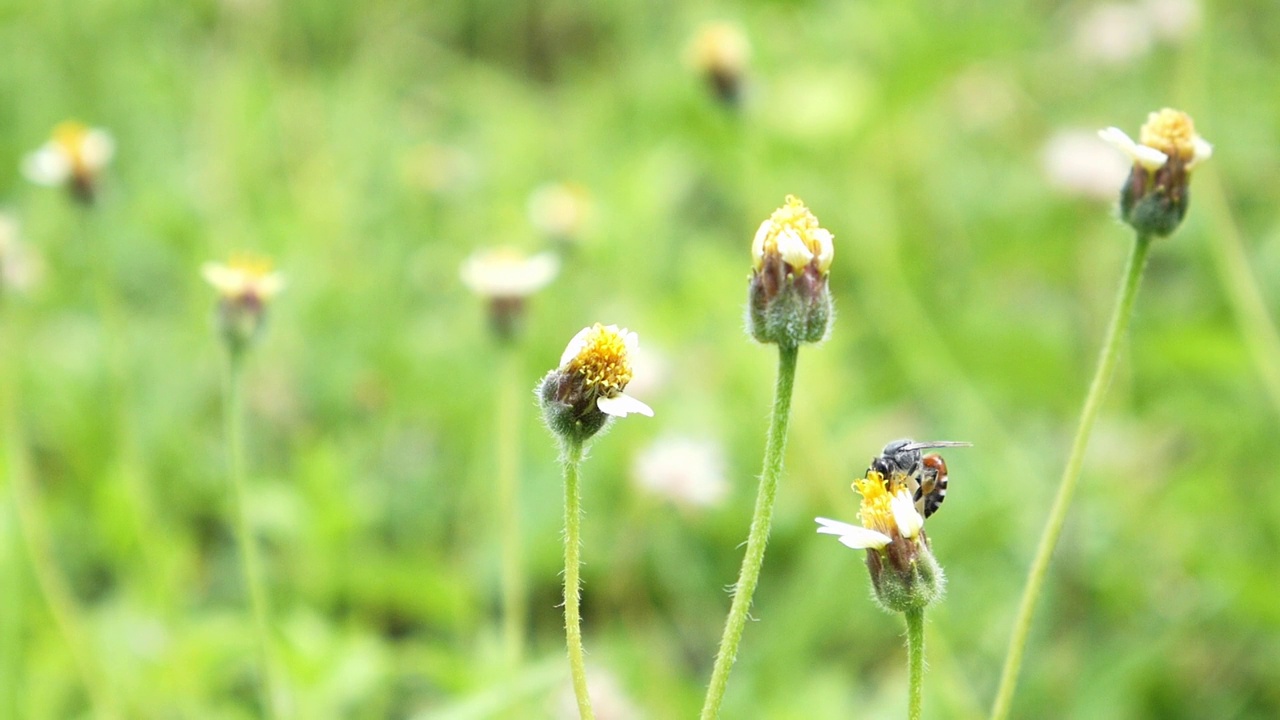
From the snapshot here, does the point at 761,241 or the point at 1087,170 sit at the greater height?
→ the point at 1087,170

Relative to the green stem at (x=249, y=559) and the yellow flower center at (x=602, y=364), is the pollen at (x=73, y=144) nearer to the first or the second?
the green stem at (x=249, y=559)

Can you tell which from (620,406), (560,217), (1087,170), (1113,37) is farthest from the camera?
(1113,37)

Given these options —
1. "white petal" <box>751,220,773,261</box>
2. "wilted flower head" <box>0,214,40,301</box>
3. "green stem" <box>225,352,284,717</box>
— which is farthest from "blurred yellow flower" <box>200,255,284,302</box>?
"white petal" <box>751,220,773,261</box>

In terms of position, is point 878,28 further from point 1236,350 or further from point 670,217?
point 1236,350

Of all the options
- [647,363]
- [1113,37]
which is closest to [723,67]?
[647,363]

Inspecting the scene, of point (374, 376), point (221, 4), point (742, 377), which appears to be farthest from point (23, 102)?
point (742, 377)

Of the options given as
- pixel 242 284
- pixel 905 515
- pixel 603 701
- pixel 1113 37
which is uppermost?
pixel 1113 37

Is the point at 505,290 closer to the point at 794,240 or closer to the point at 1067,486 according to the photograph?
the point at 794,240
